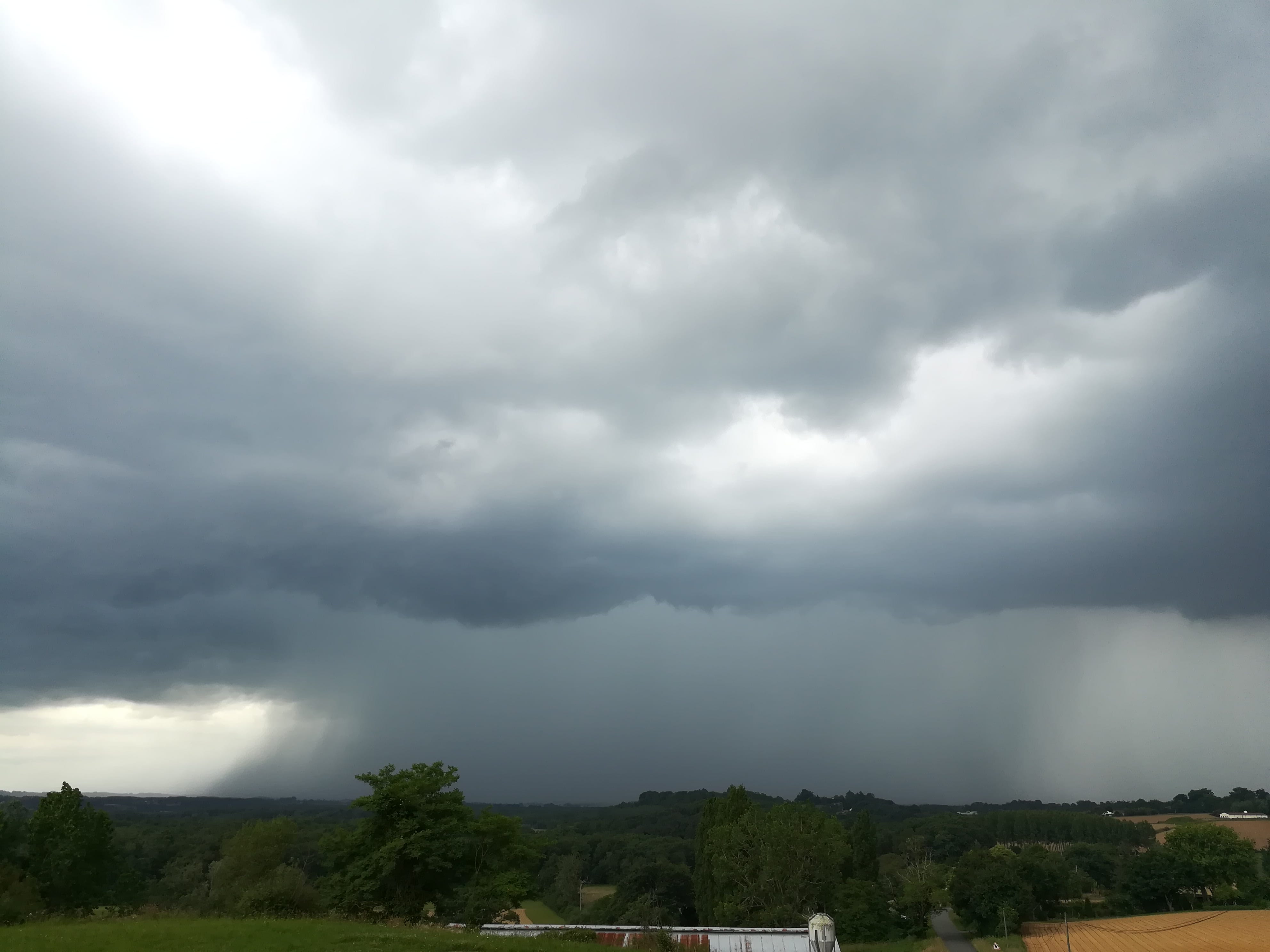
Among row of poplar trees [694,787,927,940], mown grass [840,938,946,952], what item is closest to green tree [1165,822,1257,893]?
mown grass [840,938,946,952]

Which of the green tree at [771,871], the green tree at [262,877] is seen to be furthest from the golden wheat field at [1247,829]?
the green tree at [262,877]

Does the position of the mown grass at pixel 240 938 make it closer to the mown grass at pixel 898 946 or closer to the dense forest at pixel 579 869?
the dense forest at pixel 579 869

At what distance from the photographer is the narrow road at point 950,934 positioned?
84.4 m

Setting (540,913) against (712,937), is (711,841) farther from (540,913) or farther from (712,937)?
(540,913)

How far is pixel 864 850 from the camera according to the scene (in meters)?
96.4

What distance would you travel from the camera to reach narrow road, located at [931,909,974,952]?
277ft

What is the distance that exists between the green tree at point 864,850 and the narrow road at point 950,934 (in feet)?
31.8

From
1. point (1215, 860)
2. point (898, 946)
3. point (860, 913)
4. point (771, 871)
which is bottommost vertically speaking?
point (898, 946)

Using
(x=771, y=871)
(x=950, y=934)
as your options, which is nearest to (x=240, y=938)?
(x=771, y=871)

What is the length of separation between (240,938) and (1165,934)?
10489 centimetres

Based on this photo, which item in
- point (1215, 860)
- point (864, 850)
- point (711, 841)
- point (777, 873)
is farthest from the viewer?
point (1215, 860)

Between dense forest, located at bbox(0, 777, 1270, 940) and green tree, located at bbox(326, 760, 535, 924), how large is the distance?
0.10 m

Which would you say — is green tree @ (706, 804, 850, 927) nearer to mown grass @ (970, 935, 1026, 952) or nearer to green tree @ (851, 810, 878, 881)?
green tree @ (851, 810, 878, 881)

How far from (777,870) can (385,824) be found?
4188 cm
